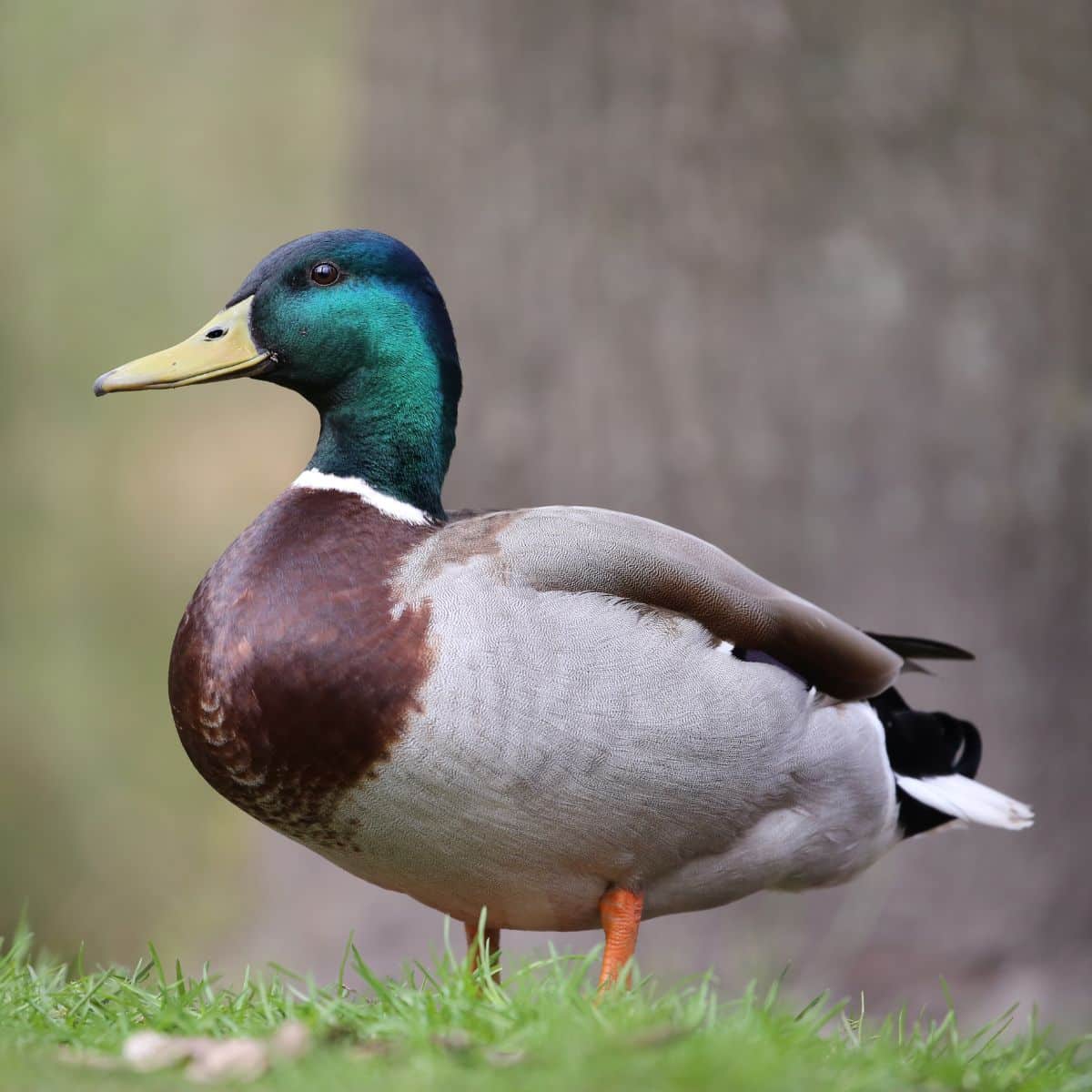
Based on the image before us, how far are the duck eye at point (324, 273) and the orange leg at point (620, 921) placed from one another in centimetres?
124

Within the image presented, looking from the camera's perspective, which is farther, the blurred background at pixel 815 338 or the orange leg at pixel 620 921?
the blurred background at pixel 815 338

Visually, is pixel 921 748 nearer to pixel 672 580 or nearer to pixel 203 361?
pixel 672 580

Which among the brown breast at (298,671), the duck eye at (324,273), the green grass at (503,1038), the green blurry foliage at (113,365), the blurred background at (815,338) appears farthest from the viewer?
the green blurry foliage at (113,365)

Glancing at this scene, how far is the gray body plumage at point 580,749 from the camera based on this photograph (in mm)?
2512

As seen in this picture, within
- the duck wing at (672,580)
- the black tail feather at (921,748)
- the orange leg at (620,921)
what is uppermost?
the duck wing at (672,580)

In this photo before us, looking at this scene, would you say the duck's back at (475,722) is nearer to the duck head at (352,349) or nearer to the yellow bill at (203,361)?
the duck head at (352,349)

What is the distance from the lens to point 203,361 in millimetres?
2889

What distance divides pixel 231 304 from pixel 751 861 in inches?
56.4

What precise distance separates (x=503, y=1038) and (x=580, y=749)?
0.54 m

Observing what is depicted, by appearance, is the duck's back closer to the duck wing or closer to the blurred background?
the duck wing

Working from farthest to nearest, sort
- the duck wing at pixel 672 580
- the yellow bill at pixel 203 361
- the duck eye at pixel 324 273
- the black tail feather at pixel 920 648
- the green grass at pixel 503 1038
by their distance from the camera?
1. the black tail feather at pixel 920 648
2. the duck eye at pixel 324 273
3. the yellow bill at pixel 203 361
4. the duck wing at pixel 672 580
5. the green grass at pixel 503 1038

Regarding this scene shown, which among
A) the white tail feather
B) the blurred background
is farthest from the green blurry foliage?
the white tail feather

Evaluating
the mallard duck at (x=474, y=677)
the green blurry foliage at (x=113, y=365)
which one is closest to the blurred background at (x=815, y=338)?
the mallard duck at (x=474, y=677)

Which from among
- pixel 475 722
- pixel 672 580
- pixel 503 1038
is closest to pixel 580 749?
pixel 475 722
